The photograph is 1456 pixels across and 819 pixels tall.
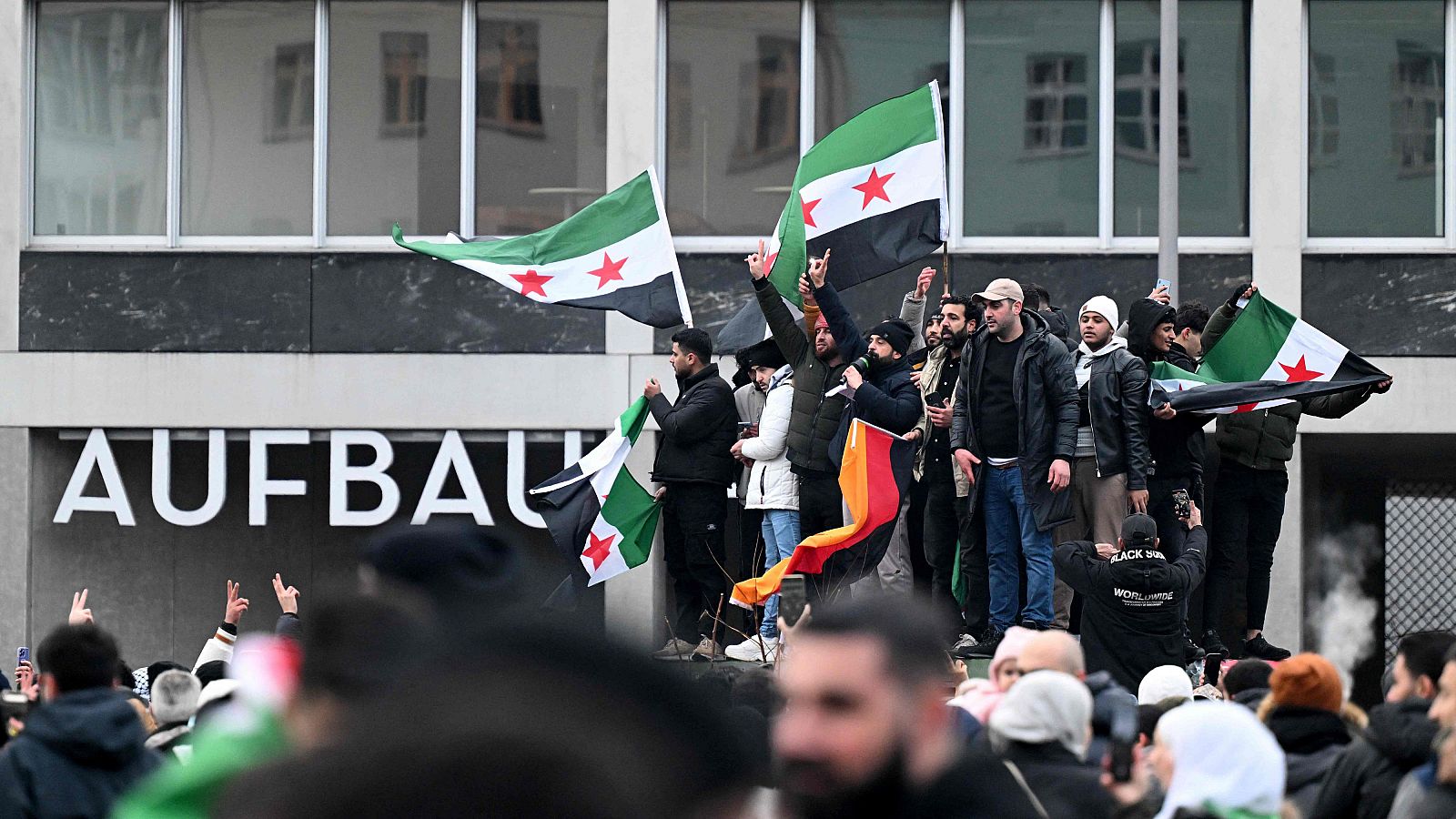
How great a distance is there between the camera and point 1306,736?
16.8 ft

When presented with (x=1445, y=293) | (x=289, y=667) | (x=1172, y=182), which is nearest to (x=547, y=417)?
(x=1172, y=182)

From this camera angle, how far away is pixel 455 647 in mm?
831

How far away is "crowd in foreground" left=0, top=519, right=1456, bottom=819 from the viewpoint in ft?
2.51

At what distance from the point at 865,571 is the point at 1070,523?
116 cm

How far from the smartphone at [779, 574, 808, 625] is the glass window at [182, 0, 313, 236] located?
8.03 meters

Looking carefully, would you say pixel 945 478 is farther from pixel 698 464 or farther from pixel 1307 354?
pixel 1307 354

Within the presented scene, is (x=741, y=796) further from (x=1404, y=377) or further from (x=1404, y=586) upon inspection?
(x=1404, y=586)

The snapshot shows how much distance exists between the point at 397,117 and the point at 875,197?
256 inches

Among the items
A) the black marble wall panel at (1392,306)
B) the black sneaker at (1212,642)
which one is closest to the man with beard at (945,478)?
the black sneaker at (1212,642)

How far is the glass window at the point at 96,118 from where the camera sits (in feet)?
52.3

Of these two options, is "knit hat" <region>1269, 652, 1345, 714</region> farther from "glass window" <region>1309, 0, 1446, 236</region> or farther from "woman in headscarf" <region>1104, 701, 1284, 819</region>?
"glass window" <region>1309, 0, 1446, 236</region>

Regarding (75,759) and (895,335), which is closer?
(75,759)

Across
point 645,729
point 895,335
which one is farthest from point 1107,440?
point 645,729

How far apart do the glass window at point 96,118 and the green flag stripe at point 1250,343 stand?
30.8 ft
